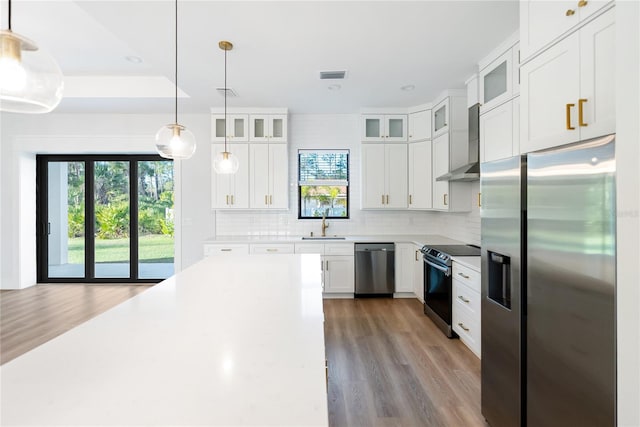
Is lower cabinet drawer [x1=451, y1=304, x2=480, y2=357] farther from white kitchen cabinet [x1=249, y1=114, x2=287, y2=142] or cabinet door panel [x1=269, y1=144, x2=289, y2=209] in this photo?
white kitchen cabinet [x1=249, y1=114, x2=287, y2=142]

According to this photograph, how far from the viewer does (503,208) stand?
1.90m

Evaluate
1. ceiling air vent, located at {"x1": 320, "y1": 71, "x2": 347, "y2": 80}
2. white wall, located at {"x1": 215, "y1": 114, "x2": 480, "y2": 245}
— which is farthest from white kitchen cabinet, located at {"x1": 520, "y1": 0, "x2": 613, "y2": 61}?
white wall, located at {"x1": 215, "y1": 114, "x2": 480, "y2": 245}

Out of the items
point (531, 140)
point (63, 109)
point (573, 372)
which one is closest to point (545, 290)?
point (573, 372)

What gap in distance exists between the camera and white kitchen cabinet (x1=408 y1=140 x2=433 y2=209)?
15.5 ft

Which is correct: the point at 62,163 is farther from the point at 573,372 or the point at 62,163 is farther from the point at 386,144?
the point at 573,372

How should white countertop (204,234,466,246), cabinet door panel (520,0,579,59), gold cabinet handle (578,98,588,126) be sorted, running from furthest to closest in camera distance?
white countertop (204,234,466,246) < cabinet door panel (520,0,579,59) < gold cabinet handle (578,98,588,126)

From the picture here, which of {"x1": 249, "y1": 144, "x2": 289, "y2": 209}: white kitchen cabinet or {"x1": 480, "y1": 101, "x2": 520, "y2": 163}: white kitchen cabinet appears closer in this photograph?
{"x1": 480, "y1": 101, "x2": 520, "y2": 163}: white kitchen cabinet

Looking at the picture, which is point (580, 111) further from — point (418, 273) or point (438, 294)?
point (418, 273)

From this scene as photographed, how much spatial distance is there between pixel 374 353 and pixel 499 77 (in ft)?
9.11

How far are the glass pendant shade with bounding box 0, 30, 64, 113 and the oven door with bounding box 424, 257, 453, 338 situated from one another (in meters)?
3.42

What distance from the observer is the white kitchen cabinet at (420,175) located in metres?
4.72

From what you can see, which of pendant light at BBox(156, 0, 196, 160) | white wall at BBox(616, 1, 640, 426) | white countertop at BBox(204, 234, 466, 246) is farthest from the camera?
white countertop at BBox(204, 234, 466, 246)

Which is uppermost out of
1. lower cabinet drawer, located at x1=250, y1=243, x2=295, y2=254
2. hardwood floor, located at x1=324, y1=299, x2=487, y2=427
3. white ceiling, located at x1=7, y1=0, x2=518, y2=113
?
white ceiling, located at x1=7, y1=0, x2=518, y2=113

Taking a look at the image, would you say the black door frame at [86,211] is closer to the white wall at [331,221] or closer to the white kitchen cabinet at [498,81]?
the white wall at [331,221]
